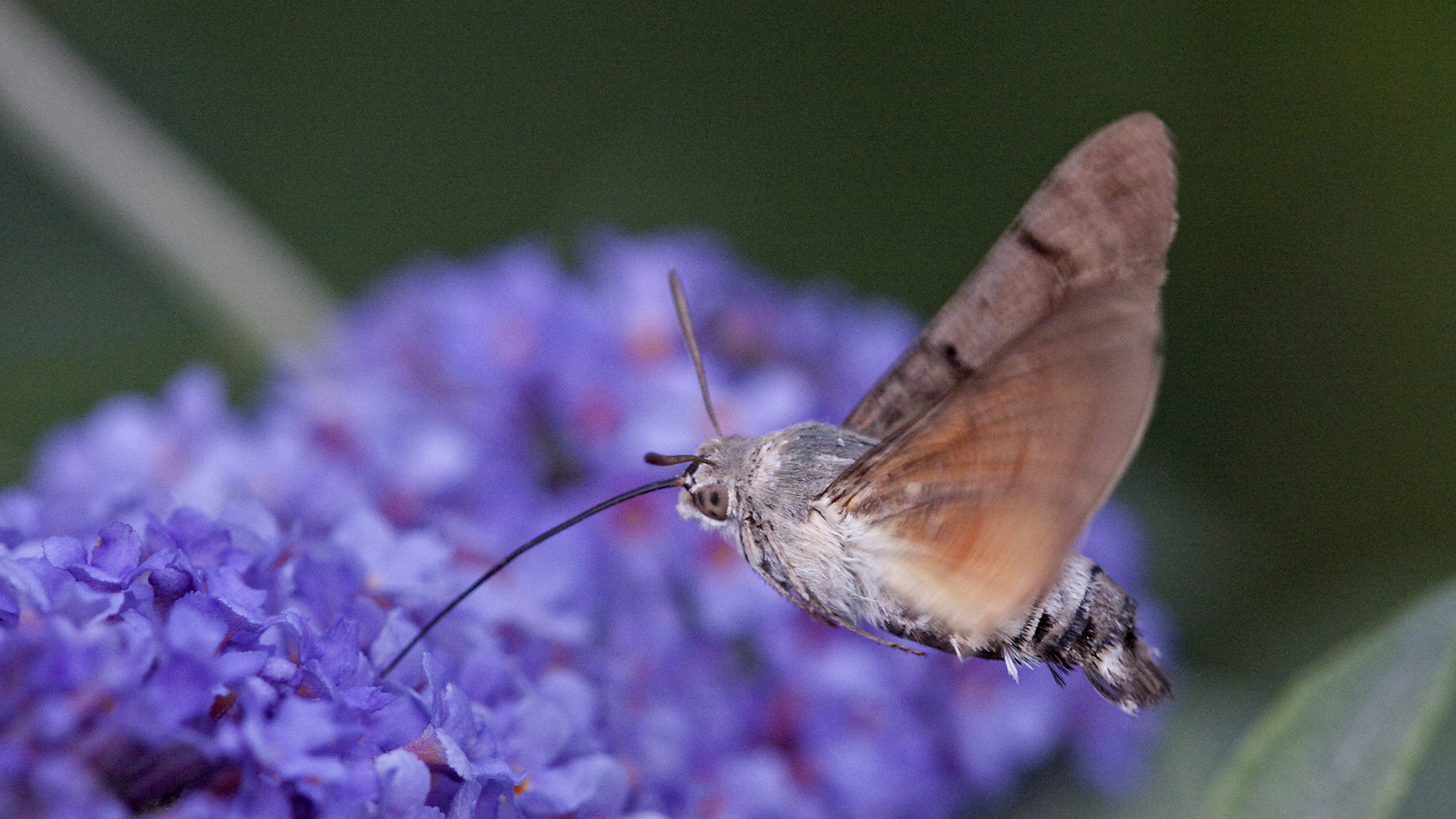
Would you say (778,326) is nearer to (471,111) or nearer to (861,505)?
(861,505)

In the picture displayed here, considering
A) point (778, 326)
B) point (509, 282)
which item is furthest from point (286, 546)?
point (778, 326)

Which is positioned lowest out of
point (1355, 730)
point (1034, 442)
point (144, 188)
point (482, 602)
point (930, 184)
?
point (1355, 730)

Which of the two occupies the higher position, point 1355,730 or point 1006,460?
point 1006,460

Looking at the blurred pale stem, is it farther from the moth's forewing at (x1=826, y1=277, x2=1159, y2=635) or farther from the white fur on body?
the moth's forewing at (x1=826, y1=277, x2=1159, y2=635)

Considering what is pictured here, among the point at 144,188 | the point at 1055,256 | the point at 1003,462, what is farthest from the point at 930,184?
→ the point at 1003,462

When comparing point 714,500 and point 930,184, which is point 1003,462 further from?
point 930,184

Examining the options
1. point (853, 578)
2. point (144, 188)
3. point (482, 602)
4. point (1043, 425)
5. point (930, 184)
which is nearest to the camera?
point (1043, 425)

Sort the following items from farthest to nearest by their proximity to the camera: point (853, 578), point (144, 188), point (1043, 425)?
point (144, 188)
point (853, 578)
point (1043, 425)

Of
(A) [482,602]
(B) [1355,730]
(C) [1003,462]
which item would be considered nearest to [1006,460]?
(C) [1003,462]

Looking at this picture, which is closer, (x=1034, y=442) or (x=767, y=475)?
(x=1034, y=442)
